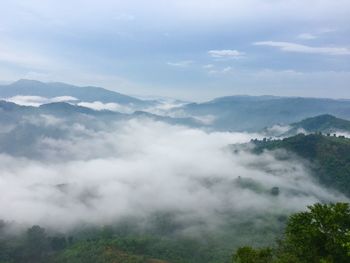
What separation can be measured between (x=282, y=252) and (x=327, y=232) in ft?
31.1

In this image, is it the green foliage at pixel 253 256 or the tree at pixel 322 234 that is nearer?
the tree at pixel 322 234

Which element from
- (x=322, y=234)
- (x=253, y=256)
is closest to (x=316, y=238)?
(x=322, y=234)

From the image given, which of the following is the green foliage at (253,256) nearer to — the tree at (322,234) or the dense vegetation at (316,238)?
the dense vegetation at (316,238)

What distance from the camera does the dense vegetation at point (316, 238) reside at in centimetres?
4831

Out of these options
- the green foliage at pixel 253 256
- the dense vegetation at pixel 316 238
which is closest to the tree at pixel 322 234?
the dense vegetation at pixel 316 238

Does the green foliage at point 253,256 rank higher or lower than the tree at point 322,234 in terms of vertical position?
lower

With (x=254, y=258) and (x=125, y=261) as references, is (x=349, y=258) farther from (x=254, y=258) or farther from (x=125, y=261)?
(x=125, y=261)

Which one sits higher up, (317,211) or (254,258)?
(317,211)

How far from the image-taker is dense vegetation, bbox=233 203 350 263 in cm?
4831

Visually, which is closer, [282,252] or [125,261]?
[282,252]

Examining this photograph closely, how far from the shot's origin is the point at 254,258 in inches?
2073

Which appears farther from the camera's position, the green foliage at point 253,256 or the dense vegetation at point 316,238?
the green foliage at point 253,256

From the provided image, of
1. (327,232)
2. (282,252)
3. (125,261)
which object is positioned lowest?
(125,261)

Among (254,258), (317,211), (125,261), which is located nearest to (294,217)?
(317,211)
